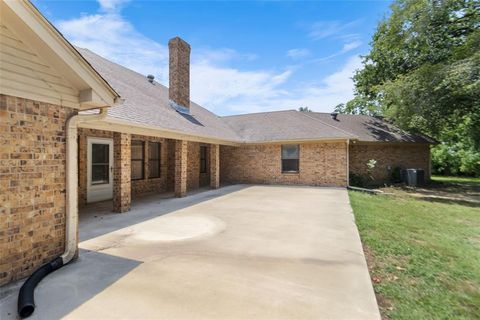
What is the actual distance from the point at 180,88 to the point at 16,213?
10.3m

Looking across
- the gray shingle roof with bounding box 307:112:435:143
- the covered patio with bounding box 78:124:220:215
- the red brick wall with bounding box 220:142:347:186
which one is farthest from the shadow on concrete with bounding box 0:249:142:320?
the gray shingle roof with bounding box 307:112:435:143

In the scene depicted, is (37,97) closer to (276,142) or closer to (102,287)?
(102,287)

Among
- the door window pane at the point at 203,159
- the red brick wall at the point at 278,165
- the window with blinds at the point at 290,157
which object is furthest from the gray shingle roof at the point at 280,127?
the door window pane at the point at 203,159

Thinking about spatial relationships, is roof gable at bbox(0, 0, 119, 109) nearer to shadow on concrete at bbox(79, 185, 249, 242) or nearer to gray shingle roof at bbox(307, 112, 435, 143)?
shadow on concrete at bbox(79, 185, 249, 242)

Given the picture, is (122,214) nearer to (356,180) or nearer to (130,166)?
(130,166)

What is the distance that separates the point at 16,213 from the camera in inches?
119

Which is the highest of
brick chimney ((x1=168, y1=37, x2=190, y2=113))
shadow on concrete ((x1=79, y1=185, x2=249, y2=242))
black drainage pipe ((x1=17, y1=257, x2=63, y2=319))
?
brick chimney ((x1=168, y1=37, x2=190, y2=113))

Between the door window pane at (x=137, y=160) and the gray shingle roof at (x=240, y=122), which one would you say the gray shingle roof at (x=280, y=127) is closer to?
the gray shingle roof at (x=240, y=122)

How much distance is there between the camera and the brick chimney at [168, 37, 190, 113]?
12.1 m

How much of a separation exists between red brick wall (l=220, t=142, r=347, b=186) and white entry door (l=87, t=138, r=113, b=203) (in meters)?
8.02

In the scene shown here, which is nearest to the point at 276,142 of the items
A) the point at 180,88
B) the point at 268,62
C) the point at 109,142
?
the point at 268,62

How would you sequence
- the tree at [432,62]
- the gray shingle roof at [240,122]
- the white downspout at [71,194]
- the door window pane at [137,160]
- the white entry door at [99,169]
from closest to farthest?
1. the white downspout at [71,194]
2. the white entry door at [99,169]
3. the gray shingle roof at [240,122]
4. the door window pane at [137,160]
5. the tree at [432,62]

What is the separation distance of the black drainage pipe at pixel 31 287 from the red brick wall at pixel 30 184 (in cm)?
14

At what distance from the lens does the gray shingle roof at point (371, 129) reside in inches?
619
